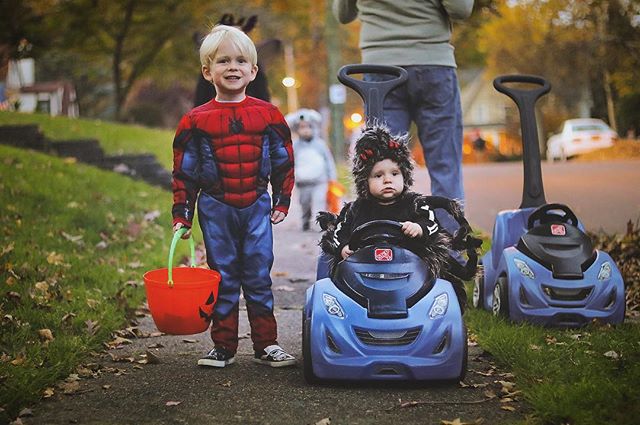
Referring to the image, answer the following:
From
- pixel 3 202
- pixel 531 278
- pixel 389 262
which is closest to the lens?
pixel 389 262

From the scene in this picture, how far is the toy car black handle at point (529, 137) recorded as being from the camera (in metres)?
5.84

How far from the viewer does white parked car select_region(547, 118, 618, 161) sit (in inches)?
1269

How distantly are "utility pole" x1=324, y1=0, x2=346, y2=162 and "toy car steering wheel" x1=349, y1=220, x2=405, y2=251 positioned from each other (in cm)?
1965

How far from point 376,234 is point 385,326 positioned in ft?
1.67

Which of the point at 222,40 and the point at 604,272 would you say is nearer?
the point at 222,40

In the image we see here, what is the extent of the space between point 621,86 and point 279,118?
30127 mm

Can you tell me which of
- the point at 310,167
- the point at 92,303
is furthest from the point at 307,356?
the point at 310,167

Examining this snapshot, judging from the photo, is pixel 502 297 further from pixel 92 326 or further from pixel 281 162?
pixel 92 326

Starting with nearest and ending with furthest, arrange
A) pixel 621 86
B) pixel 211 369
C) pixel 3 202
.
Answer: pixel 211 369
pixel 3 202
pixel 621 86

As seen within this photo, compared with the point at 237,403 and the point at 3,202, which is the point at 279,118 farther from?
the point at 3,202

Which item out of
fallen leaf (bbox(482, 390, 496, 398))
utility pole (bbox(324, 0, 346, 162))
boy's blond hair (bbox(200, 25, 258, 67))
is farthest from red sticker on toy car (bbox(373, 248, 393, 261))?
utility pole (bbox(324, 0, 346, 162))

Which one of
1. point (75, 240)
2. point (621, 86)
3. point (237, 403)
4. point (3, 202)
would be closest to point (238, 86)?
point (237, 403)

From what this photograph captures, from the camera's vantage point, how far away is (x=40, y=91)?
46.0 meters

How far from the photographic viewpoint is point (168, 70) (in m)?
26.8
